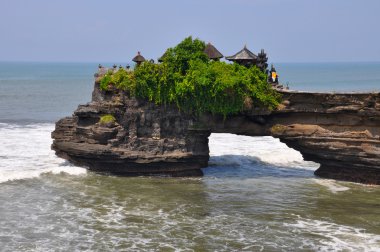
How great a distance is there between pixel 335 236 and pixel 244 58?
38.1ft

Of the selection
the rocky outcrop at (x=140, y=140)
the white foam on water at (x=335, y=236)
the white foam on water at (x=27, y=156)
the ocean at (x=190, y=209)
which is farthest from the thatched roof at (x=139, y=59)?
the white foam on water at (x=335, y=236)

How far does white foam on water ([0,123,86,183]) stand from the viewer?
3032cm

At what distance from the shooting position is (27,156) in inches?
1371

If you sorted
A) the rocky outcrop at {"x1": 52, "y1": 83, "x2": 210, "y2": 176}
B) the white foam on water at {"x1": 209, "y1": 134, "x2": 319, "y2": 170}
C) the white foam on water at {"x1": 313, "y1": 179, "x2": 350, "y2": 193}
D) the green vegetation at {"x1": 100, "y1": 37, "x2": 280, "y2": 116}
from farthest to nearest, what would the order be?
the white foam on water at {"x1": 209, "y1": 134, "x2": 319, "y2": 170}, the rocky outcrop at {"x1": 52, "y1": 83, "x2": 210, "y2": 176}, the green vegetation at {"x1": 100, "y1": 37, "x2": 280, "y2": 116}, the white foam on water at {"x1": 313, "y1": 179, "x2": 350, "y2": 193}

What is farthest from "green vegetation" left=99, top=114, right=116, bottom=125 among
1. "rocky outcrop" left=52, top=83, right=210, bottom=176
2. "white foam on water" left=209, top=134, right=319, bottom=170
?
"white foam on water" left=209, top=134, right=319, bottom=170

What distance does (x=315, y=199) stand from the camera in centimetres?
2558

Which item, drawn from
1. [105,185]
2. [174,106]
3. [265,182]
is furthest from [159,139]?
[265,182]

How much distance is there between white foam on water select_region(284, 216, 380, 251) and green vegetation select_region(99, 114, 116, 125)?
1210cm

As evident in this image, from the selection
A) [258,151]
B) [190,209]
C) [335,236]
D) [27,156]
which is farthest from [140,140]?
[335,236]

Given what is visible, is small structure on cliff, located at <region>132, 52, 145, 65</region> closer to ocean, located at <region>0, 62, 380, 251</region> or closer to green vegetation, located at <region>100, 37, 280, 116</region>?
green vegetation, located at <region>100, 37, 280, 116</region>

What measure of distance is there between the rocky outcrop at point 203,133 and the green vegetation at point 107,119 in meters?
0.24

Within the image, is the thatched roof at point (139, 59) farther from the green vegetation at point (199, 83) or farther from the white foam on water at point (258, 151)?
the white foam on water at point (258, 151)

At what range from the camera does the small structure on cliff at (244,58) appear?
93.9 feet

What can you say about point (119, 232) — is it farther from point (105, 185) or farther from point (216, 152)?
point (216, 152)
